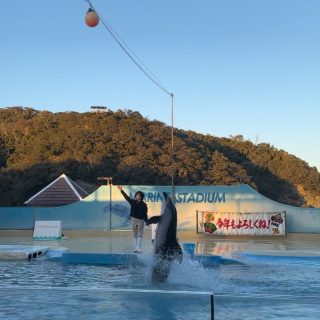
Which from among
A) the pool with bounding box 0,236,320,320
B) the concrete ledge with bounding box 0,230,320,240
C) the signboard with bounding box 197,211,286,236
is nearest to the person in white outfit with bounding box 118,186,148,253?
the pool with bounding box 0,236,320,320

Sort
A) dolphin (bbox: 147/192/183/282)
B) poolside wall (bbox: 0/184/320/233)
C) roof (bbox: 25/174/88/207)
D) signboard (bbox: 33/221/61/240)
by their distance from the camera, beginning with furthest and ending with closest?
roof (bbox: 25/174/88/207)
poolside wall (bbox: 0/184/320/233)
signboard (bbox: 33/221/61/240)
dolphin (bbox: 147/192/183/282)

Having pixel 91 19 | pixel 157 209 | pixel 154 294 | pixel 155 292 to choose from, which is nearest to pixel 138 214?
pixel 91 19

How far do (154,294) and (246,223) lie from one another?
57.3 ft

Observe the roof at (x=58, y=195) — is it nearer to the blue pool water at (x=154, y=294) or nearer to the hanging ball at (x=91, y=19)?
the hanging ball at (x=91, y=19)

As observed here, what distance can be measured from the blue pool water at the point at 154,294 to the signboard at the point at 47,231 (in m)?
10.1

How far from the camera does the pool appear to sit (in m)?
7.22

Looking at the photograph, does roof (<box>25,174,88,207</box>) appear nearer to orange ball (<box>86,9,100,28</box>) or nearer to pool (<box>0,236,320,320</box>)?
orange ball (<box>86,9,100,28</box>)

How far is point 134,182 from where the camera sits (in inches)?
2195

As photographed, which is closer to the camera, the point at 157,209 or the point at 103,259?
the point at 103,259

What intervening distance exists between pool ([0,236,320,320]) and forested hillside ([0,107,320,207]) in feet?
143

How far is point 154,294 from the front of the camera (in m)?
8.61

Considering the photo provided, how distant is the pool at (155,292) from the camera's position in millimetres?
7219

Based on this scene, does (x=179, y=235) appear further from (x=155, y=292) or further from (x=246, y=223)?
(x=155, y=292)

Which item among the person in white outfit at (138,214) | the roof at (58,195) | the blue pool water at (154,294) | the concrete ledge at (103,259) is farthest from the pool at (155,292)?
the roof at (58,195)
